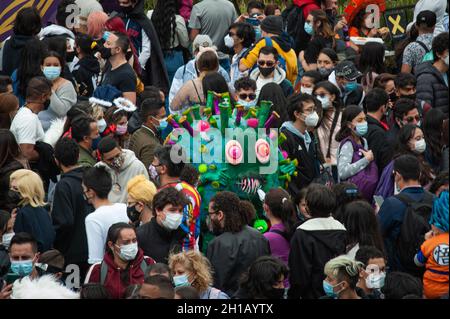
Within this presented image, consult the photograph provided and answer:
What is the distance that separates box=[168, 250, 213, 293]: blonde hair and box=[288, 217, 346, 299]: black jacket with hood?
0.81 m

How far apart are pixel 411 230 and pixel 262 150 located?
180 centimetres

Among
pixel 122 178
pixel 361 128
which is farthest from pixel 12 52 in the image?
pixel 361 128

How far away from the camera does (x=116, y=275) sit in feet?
33.3

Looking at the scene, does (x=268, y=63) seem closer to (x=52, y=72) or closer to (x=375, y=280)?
(x=52, y=72)

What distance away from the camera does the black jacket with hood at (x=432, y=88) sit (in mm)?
14078

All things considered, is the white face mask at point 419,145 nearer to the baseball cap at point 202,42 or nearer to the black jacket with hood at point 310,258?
the black jacket with hood at point 310,258

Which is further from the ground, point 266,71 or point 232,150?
point 266,71

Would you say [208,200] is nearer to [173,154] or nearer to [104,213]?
[173,154]

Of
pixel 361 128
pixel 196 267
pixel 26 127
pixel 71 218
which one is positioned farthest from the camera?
pixel 361 128

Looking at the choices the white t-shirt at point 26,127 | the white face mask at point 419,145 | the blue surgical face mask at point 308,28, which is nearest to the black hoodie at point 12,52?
the white t-shirt at point 26,127

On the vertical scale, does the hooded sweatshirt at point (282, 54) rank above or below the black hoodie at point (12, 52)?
below

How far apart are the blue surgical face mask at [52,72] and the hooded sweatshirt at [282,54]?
2.58m

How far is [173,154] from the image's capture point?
11508mm

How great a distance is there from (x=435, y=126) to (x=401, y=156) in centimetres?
130
